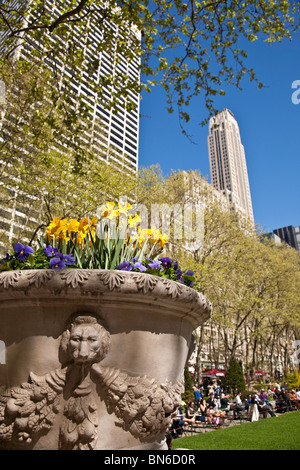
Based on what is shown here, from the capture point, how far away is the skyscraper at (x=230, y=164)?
106 meters

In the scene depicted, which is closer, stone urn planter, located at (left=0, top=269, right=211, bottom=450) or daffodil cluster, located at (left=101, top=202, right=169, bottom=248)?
stone urn planter, located at (left=0, top=269, right=211, bottom=450)

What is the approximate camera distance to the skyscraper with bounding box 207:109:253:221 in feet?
349

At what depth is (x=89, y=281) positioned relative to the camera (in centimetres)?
190

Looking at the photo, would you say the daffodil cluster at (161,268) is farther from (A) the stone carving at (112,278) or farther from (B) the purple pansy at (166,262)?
(A) the stone carving at (112,278)

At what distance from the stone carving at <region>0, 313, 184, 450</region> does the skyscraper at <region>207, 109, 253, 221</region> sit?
107 metres

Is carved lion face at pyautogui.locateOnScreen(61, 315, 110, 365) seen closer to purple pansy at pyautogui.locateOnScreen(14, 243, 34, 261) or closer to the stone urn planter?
the stone urn planter

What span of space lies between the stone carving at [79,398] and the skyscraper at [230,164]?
4197 inches

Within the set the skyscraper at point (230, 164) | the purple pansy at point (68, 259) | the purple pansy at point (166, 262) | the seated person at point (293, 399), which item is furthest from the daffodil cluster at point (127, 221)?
the skyscraper at point (230, 164)

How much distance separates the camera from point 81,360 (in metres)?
1.84

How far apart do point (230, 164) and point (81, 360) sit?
124111 mm

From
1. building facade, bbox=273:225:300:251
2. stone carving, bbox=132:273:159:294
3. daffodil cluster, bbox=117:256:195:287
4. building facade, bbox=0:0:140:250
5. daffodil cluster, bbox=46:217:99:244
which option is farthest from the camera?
building facade, bbox=273:225:300:251

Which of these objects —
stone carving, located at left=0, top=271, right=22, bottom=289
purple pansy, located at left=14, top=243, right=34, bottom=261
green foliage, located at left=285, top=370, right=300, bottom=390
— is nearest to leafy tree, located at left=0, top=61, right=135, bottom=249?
purple pansy, located at left=14, top=243, right=34, bottom=261

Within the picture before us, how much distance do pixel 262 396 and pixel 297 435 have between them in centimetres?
1033
